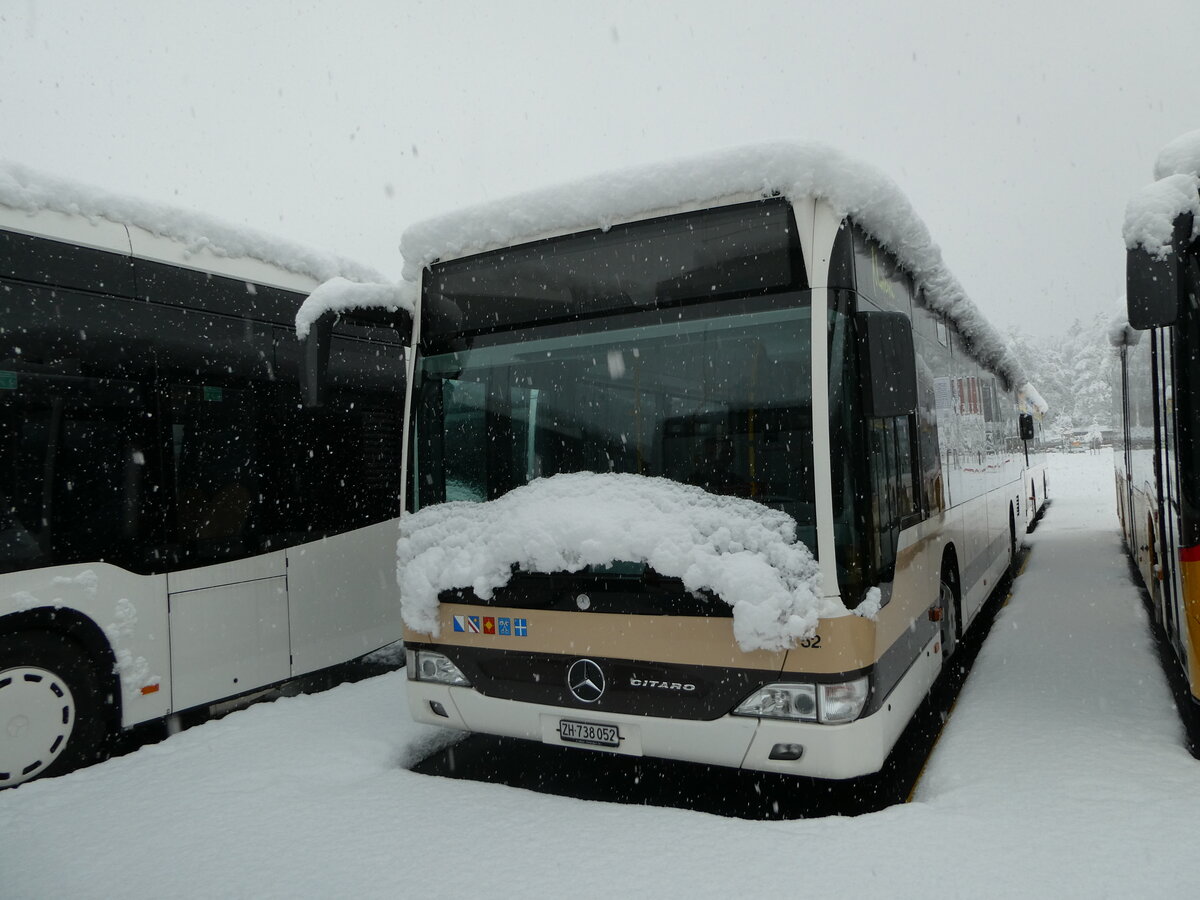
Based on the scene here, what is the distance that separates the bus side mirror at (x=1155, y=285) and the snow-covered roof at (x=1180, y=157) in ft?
1.19

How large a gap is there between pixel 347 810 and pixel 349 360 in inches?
165

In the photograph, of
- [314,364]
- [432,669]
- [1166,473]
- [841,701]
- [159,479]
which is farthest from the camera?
[159,479]

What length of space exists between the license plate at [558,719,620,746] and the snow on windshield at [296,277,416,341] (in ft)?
8.08

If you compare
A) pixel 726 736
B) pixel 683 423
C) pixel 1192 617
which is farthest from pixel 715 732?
pixel 1192 617

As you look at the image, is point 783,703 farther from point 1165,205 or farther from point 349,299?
point 349,299

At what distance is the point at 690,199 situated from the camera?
4.01 meters

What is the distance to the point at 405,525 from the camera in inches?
181

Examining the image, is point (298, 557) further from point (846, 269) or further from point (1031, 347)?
point (1031, 347)

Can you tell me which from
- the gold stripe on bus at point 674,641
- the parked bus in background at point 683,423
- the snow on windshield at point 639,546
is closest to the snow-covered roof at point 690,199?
the parked bus in background at point 683,423

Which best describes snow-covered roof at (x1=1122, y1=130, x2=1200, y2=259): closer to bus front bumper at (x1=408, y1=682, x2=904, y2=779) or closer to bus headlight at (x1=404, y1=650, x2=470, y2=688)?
bus front bumper at (x1=408, y1=682, x2=904, y2=779)

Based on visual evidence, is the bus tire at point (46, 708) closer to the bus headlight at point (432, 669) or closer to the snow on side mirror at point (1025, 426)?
the bus headlight at point (432, 669)

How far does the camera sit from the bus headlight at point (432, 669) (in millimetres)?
4453

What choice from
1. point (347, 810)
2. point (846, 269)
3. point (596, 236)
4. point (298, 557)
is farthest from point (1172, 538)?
point (298, 557)

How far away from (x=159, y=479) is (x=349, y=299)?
1.92 meters
